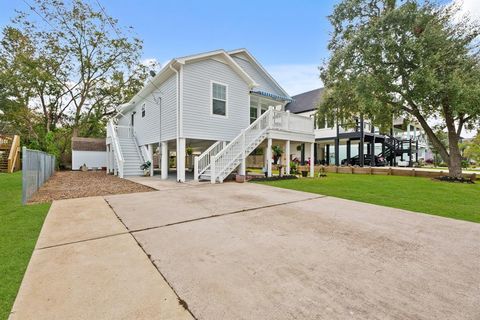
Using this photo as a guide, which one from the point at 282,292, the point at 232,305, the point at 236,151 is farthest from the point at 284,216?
the point at 236,151

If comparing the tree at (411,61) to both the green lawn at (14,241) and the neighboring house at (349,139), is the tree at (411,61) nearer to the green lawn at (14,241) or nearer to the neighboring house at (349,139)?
the neighboring house at (349,139)

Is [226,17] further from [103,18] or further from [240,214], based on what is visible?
[103,18]

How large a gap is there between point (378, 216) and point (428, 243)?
1.49 meters

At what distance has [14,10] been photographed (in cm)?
1892

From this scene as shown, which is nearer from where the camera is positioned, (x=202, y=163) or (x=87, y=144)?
(x=202, y=163)

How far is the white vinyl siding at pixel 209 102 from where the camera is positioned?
10.6 meters

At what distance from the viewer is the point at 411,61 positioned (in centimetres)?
1066

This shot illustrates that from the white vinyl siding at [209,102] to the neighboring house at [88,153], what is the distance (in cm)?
1490

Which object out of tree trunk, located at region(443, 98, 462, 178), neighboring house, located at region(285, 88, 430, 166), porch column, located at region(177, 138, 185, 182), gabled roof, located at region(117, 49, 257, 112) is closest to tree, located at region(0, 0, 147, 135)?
gabled roof, located at region(117, 49, 257, 112)

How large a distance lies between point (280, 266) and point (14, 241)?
150 inches

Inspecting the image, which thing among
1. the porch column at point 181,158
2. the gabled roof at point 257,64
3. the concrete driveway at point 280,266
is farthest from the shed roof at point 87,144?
the concrete driveway at point 280,266

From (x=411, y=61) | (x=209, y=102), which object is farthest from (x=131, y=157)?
(x=411, y=61)

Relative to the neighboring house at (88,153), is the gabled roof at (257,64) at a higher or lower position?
higher

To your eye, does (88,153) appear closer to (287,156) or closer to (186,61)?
(186,61)
